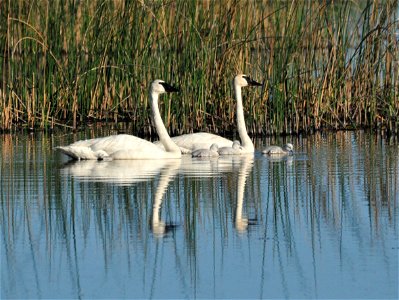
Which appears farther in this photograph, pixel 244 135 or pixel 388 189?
pixel 244 135

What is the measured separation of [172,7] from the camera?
1742 centimetres

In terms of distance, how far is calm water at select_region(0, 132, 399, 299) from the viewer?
7.47 meters

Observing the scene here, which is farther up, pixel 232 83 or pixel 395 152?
pixel 232 83

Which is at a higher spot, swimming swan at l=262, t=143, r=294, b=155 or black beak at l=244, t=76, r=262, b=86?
black beak at l=244, t=76, r=262, b=86

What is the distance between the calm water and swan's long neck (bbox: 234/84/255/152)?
3.62ft

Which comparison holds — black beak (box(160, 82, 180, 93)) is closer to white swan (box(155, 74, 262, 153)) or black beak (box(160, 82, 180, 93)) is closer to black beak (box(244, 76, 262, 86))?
white swan (box(155, 74, 262, 153))

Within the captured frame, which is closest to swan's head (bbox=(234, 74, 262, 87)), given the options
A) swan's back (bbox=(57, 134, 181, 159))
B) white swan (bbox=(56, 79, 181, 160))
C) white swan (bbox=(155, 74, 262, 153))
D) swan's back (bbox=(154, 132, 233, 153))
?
white swan (bbox=(155, 74, 262, 153))

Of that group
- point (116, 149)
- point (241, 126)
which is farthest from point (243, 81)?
point (116, 149)

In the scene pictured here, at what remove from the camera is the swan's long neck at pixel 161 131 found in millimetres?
14719

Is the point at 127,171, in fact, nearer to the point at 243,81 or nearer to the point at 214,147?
the point at 214,147

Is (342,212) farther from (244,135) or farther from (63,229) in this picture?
(244,135)

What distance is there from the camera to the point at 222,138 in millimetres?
15320

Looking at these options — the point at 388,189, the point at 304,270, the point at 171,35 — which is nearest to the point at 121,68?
the point at 171,35

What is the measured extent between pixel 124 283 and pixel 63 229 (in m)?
1.90
